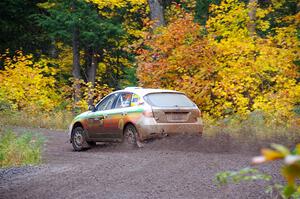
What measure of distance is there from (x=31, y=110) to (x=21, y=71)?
3.18 meters

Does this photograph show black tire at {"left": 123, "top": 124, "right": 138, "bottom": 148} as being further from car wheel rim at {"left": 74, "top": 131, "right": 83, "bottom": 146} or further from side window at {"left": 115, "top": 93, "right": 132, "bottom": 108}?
car wheel rim at {"left": 74, "top": 131, "right": 83, "bottom": 146}

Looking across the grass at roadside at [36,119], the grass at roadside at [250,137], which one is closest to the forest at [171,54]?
the grass at roadside at [36,119]

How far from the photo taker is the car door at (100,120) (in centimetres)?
1475

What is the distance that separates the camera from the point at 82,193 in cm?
808

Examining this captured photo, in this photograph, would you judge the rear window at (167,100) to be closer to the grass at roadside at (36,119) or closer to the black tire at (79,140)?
the black tire at (79,140)

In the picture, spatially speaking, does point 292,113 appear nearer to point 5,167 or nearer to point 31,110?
point 5,167

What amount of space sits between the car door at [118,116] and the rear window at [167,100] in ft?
2.19

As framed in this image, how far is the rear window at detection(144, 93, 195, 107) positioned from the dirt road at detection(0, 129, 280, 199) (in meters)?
0.96

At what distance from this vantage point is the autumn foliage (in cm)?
1917

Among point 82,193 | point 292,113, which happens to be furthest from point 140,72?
point 82,193

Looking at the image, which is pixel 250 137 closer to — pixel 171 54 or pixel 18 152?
pixel 18 152

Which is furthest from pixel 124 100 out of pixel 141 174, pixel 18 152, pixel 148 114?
pixel 141 174

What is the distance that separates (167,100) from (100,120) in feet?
7.02

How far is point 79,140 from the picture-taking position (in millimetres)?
15672
